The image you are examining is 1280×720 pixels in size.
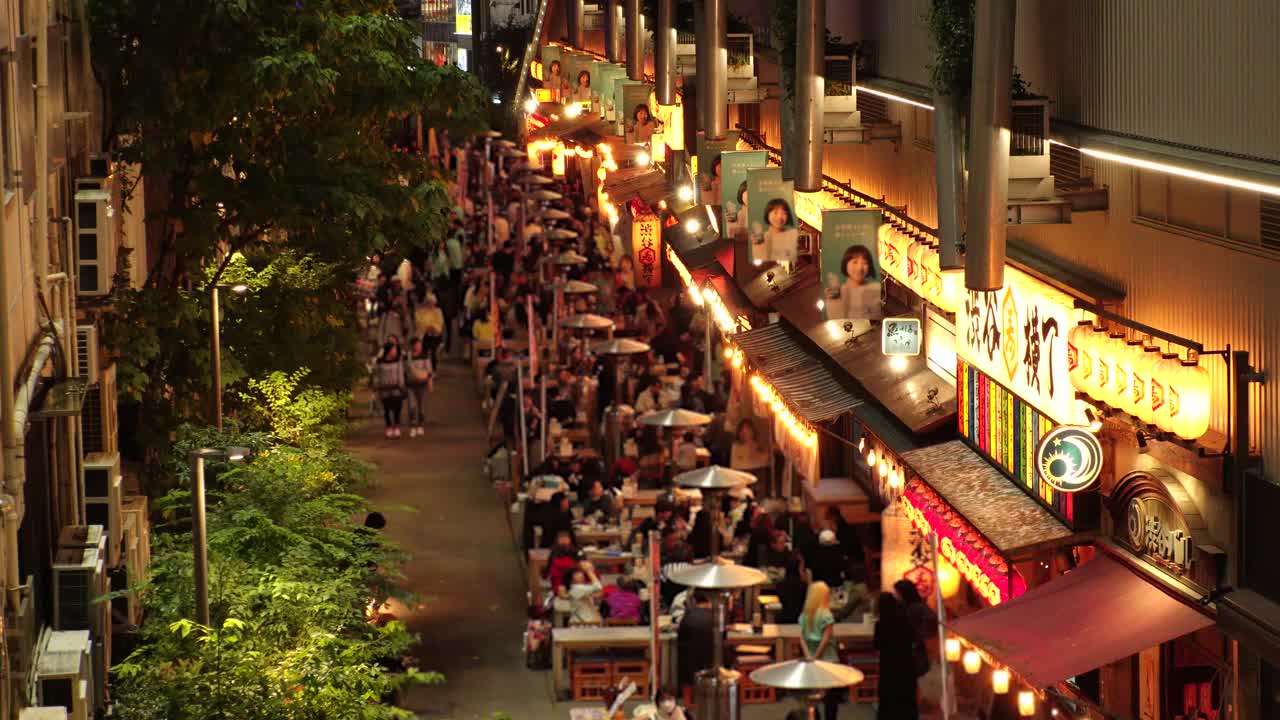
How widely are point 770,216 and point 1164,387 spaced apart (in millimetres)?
10493

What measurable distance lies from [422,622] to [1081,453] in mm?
12255

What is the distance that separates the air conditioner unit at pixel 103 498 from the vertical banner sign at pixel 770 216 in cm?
798

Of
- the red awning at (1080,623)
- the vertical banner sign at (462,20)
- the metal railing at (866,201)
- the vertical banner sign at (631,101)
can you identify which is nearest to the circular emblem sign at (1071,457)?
the red awning at (1080,623)

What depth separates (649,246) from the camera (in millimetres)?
40125

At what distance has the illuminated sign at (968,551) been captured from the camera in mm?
16531

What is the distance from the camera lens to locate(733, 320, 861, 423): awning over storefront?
23.6 metres

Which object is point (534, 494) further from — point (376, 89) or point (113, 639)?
point (113, 639)

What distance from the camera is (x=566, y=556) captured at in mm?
24031

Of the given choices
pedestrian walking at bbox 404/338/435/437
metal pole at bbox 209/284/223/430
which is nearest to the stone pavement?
pedestrian walking at bbox 404/338/435/437

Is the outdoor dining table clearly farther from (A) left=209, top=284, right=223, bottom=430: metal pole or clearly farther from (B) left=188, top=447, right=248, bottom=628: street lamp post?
(B) left=188, top=447, right=248, bottom=628: street lamp post

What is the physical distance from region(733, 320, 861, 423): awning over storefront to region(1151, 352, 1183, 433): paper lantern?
9.82 meters

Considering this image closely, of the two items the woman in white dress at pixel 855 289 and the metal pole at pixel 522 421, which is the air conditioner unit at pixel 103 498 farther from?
the metal pole at pixel 522 421

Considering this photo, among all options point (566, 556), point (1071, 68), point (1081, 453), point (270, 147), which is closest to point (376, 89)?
point (270, 147)

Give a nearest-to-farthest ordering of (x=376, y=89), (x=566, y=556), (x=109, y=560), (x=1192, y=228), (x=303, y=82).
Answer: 1. (x=1192, y=228)
2. (x=109, y=560)
3. (x=303, y=82)
4. (x=376, y=89)
5. (x=566, y=556)
